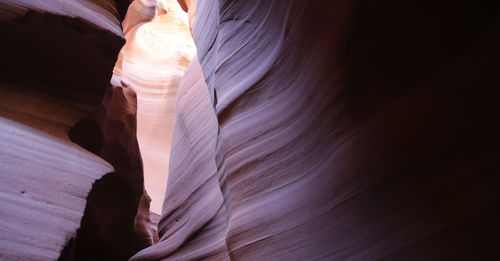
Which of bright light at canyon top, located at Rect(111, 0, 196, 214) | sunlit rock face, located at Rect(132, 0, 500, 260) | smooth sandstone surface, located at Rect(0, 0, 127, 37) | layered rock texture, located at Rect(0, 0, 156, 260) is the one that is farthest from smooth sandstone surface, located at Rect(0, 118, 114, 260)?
bright light at canyon top, located at Rect(111, 0, 196, 214)

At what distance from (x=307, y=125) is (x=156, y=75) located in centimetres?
655

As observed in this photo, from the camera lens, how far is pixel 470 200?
1.02 meters

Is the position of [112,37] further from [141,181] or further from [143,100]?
[143,100]

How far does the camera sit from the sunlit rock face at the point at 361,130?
1.04 metres

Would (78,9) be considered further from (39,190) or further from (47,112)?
(39,190)

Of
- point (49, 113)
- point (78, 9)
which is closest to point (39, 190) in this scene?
point (49, 113)

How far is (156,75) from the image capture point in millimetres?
7551

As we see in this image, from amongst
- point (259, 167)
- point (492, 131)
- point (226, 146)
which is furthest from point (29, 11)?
point (492, 131)

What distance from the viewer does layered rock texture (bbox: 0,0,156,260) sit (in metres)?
1.48

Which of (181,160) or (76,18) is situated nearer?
(76,18)

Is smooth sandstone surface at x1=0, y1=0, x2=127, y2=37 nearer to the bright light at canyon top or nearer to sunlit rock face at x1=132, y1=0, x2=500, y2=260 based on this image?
sunlit rock face at x1=132, y1=0, x2=500, y2=260

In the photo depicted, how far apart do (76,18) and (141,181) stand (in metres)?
2.45

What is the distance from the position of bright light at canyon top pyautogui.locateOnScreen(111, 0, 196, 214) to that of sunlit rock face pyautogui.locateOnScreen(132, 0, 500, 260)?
469 centimetres

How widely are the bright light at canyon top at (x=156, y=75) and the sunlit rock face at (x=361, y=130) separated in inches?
185
